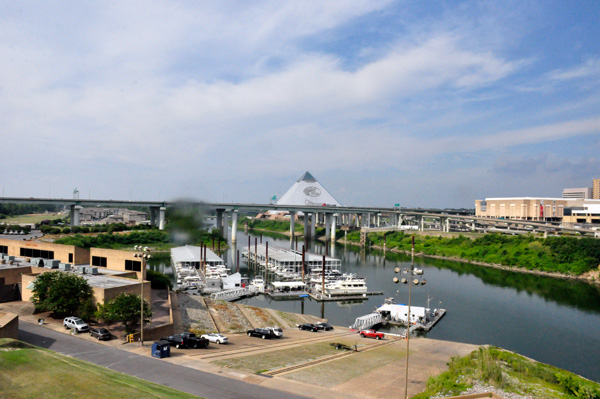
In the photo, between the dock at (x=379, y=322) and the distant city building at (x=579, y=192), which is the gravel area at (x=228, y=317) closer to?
the dock at (x=379, y=322)

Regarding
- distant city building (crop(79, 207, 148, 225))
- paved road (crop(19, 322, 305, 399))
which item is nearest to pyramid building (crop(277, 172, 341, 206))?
distant city building (crop(79, 207, 148, 225))

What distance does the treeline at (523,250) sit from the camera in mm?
66750

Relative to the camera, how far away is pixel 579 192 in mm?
184625

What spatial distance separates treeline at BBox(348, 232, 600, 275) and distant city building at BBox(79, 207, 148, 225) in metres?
80.1

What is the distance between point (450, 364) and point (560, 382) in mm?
4890

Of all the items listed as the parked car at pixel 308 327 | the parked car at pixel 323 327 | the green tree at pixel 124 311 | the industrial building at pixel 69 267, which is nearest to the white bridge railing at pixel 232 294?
the industrial building at pixel 69 267

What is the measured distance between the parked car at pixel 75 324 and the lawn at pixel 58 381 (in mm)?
7575

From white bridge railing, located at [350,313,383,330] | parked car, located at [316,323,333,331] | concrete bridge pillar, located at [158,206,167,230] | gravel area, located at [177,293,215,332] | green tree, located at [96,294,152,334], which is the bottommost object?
white bridge railing, located at [350,313,383,330]

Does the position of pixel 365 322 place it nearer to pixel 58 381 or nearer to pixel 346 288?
pixel 346 288

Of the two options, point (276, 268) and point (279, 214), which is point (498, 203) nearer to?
point (276, 268)

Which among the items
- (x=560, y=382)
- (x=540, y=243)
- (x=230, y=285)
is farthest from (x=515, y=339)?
(x=540, y=243)

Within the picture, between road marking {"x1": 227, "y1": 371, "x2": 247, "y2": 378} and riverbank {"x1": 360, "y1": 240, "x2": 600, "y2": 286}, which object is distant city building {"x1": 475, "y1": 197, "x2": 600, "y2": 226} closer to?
riverbank {"x1": 360, "y1": 240, "x2": 600, "y2": 286}

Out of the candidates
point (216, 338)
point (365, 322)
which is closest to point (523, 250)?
point (365, 322)

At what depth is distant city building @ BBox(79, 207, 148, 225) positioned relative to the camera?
419 ft
